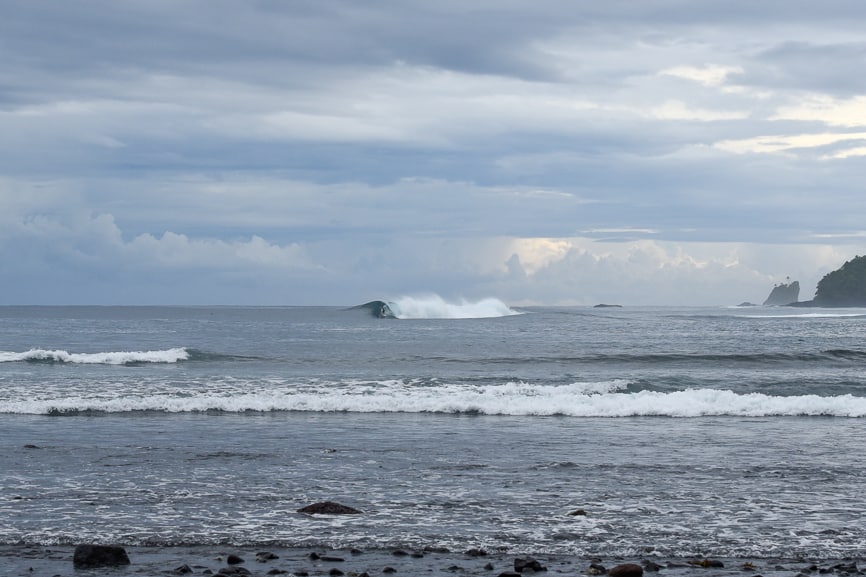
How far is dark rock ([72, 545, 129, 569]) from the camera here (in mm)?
9164

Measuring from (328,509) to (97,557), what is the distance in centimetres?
339

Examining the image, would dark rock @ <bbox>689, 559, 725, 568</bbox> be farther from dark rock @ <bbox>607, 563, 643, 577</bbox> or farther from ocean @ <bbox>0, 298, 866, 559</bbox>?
dark rock @ <bbox>607, 563, 643, 577</bbox>

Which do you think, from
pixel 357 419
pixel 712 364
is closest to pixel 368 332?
pixel 712 364

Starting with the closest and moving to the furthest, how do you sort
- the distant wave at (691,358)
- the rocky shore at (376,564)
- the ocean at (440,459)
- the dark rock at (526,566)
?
the rocky shore at (376,564), the dark rock at (526,566), the ocean at (440,459), the distant wave at (691,358)

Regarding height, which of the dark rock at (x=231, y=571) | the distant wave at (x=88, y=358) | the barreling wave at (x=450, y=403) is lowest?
the barreling wave at (x=450, y=403)

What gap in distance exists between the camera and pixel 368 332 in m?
69.8

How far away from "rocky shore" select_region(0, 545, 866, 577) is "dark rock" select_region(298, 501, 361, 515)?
5.42 feet

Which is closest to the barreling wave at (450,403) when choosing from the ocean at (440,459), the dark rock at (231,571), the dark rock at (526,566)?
the ocean at (440,459)

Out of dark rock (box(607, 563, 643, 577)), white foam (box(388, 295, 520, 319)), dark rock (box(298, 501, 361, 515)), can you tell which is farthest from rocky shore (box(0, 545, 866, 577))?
white foam (box(388, 295, 520, 319))

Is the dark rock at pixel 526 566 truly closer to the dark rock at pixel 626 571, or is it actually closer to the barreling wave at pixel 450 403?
the dark rock at pixel 626 571

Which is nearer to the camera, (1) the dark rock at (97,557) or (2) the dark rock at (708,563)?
(1) the dark rock at (97,557)

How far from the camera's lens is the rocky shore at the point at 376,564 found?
902cm

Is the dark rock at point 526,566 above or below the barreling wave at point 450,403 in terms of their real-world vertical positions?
above

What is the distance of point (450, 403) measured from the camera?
25.0 meters
